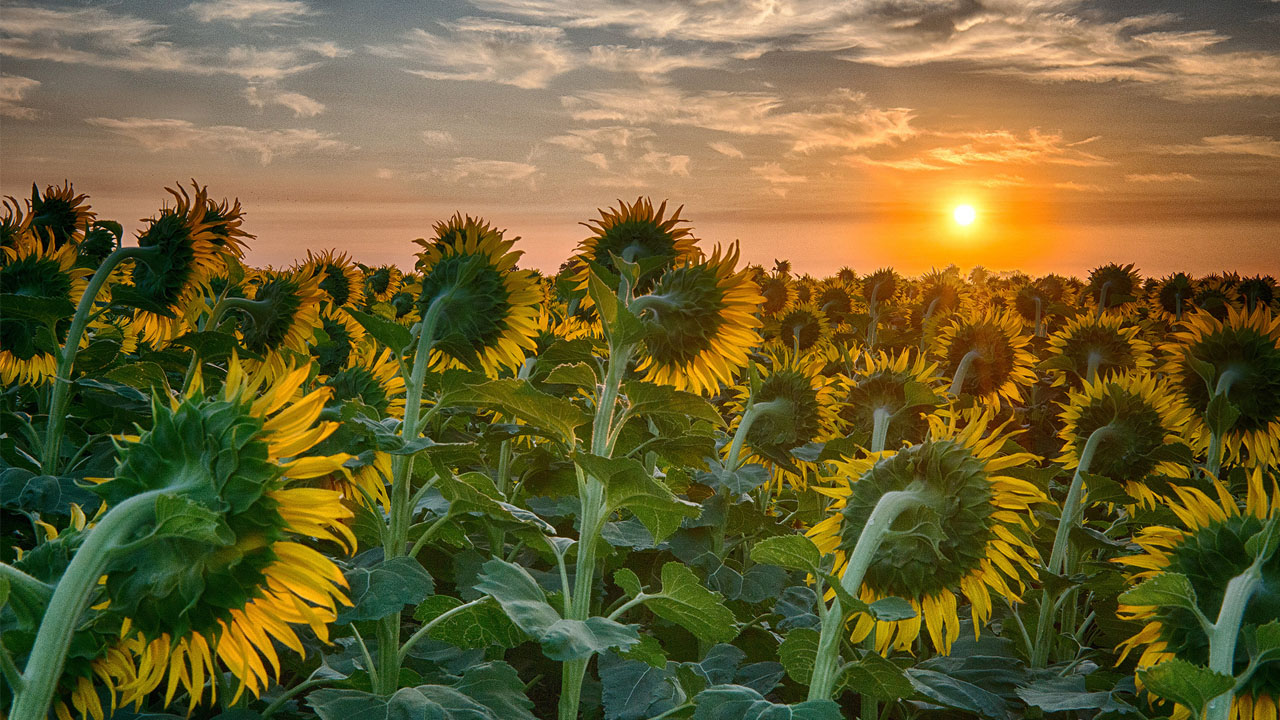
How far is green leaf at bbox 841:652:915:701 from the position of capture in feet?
6.45

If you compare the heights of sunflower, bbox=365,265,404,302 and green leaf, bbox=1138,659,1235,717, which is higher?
sunflower, bbox=365,265,404,302

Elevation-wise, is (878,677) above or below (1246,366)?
below

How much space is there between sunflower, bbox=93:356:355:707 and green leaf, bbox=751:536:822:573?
0.93 metres

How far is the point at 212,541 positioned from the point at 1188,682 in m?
1.59

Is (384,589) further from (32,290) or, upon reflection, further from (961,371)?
(961,371)

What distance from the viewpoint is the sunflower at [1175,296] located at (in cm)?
1056

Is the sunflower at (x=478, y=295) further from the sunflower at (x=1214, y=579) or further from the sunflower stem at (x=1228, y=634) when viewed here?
the sunflower stem at (x=1228, y=634)

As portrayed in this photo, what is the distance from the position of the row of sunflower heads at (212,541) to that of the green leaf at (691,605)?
0.96 metres

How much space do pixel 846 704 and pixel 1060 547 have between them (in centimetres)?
109

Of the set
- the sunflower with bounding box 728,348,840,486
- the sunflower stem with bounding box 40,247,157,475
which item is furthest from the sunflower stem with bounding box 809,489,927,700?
the sunflower stem with bounding box 40,247,157,475

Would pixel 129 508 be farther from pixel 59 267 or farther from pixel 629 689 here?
pixel 59 267

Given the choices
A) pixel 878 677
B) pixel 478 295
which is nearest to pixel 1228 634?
pixel 878 677

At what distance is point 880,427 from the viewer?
3.61 metres

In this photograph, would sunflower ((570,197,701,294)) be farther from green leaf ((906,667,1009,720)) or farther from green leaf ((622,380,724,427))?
green leaf ((906,667,1009,720))
